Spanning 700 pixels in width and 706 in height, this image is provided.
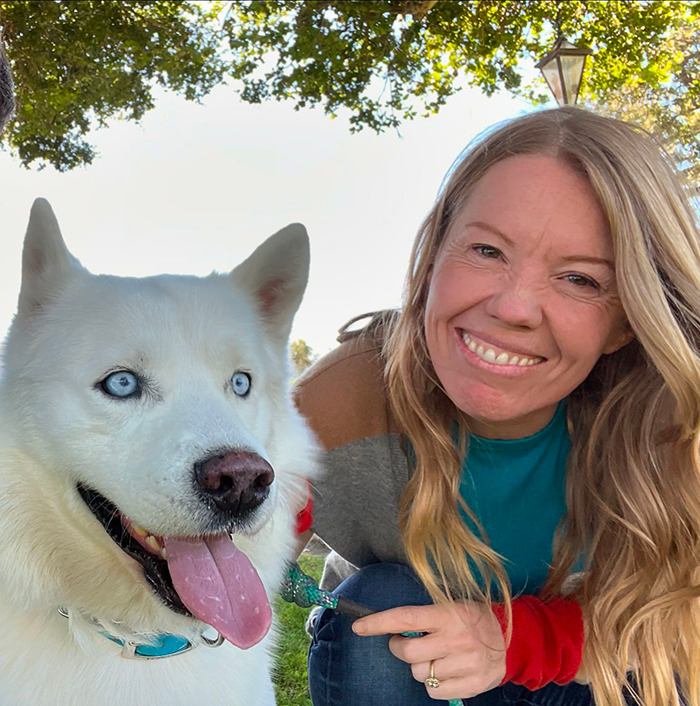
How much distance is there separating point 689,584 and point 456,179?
4.30 ft

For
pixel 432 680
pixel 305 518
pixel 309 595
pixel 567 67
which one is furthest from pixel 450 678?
pixel 567 67

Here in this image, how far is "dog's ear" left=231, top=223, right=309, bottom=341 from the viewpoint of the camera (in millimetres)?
2055

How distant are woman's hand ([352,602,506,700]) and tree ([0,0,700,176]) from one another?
21.1ft

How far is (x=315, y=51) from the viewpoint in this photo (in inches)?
322

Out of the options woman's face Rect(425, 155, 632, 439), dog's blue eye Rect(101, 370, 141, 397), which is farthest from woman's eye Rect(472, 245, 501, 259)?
dog's blue eye Rect(101, 370, 141, 397)

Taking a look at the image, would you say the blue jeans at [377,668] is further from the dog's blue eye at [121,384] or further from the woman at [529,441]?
→ the dog's blue eye at [121,384]

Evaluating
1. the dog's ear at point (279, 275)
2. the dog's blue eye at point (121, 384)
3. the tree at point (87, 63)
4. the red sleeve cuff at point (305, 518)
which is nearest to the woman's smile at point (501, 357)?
the dog's ear at point (279, 275)

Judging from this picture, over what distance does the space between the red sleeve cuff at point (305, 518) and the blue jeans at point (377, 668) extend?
0.25m

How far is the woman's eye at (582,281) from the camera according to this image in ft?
6.35

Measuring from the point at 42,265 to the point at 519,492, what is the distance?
145 cm

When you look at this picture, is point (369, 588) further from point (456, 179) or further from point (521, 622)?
point (456, 179)

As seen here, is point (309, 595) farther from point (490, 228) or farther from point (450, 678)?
point (490, 228)

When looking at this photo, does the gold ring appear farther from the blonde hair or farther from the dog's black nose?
the dog's black nose

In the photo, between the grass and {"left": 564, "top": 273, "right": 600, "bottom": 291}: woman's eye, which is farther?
the grass
